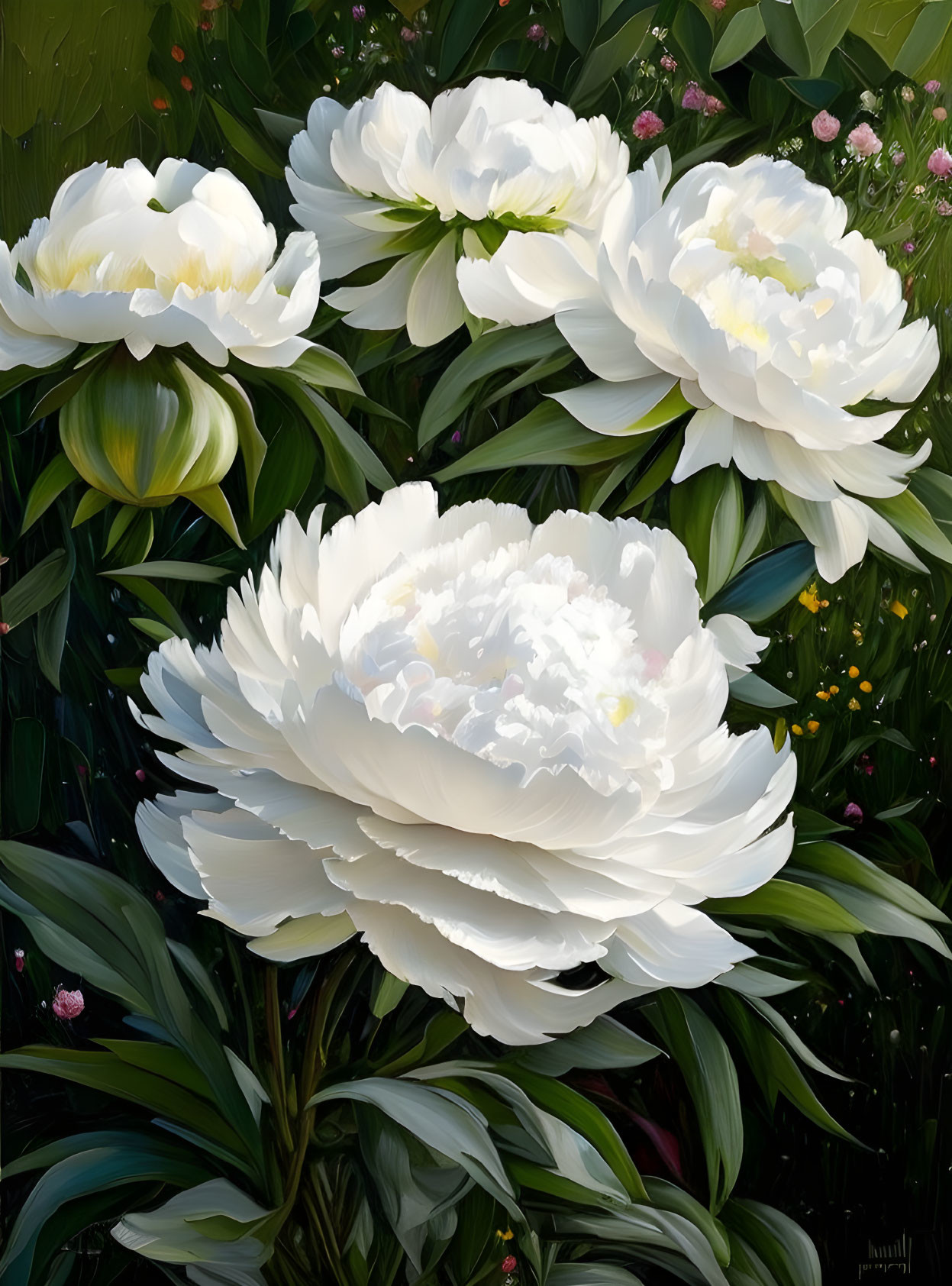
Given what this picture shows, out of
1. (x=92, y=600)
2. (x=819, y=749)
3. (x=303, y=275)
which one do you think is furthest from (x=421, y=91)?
(x=819, y=749)

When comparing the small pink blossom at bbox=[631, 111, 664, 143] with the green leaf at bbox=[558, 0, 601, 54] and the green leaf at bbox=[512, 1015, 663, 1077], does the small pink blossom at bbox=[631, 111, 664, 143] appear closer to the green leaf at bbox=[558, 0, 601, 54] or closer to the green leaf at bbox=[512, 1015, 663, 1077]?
the green leaf at bbox=[558, 0, 601, 54]

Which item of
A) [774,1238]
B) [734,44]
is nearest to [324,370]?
[734,44]

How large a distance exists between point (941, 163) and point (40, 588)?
0.65 m

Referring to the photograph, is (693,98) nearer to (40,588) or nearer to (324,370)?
(324,370)

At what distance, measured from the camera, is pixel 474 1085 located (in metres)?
0.64

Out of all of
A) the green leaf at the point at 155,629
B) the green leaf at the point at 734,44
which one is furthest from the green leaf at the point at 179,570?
the green leaf at the point at 734,44

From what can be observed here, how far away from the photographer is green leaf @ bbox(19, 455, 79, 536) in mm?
665

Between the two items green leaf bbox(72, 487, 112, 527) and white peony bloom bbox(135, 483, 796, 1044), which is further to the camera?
green leaf bbox(72, 487, 112, 527)

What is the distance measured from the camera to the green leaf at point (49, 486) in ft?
2.18

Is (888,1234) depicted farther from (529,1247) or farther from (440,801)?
(440,801)

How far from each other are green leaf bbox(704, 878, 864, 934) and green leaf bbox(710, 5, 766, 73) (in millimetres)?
522

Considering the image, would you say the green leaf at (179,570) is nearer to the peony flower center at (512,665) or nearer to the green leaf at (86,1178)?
the peony flower center at (512,665)

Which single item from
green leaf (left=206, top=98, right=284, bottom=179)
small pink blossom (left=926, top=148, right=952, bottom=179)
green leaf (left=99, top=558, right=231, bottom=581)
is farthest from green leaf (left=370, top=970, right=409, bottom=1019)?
small pink blossom (left=926, top=148, right=952, bottom=179)

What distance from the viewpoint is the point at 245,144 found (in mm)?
657
